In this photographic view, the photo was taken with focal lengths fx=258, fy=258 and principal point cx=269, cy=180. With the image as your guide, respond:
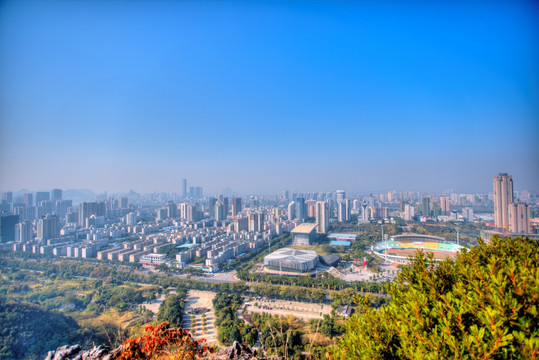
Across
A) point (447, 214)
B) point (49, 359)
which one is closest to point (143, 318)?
point (49, 359)

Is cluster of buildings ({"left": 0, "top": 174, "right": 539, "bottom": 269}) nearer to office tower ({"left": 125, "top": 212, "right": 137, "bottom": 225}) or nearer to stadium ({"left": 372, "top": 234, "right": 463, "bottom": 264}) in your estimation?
office tower ({"left": 125, "top": 212, "right": 137, "bottom": 225})

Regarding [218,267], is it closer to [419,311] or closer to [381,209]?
[419,311]

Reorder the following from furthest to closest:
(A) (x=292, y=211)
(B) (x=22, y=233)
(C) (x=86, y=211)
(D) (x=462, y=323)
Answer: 1. (A) (x=292, y=211)
2. (C) (x=86, y=211)
3. (B) (x=22, y=233)
4. (D) (x=462, y=323)

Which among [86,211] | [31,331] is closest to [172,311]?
[31,331]

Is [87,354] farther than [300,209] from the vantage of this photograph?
No

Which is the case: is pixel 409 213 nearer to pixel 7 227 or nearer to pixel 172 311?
pixel 172 311

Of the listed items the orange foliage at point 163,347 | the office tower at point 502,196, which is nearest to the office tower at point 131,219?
the orange foliage at point 163,347
